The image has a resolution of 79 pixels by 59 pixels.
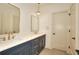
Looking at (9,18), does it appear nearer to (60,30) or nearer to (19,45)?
(19,45)

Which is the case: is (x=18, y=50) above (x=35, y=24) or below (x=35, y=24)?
below

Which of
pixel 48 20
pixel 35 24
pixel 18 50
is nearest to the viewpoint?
pixel 18 50

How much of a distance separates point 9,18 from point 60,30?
88 cm

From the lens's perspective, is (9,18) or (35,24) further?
(35,24)

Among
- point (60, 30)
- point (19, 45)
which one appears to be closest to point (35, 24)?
point (60, 30)

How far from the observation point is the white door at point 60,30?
2.08 meters

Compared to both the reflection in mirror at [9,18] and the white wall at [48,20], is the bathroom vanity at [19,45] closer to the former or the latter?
the white wall at [48,20]

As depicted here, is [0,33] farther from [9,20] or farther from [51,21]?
[51,21]

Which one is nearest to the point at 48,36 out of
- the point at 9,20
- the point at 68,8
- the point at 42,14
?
the point at 42,14

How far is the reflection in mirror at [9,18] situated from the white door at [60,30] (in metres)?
0.71

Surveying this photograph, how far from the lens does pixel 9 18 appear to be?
2127 millimetres

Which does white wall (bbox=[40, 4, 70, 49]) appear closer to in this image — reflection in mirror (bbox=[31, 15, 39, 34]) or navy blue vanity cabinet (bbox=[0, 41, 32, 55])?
reflection in mirror (bbox=[31, 15, 39, 34])

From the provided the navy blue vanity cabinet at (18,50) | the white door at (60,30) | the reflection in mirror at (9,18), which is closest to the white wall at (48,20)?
the white door at (60,30)

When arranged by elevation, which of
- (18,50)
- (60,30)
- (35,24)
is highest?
(35,24)
